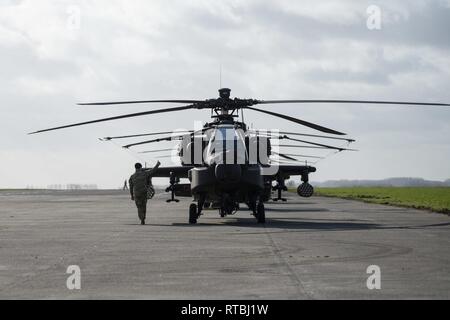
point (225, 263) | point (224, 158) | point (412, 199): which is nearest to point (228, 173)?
point (224, 158)

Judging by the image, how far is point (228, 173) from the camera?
22.5m

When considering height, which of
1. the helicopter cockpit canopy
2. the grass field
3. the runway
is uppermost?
the helicopter cockpit canopy

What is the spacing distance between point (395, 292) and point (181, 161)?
17.4 metres

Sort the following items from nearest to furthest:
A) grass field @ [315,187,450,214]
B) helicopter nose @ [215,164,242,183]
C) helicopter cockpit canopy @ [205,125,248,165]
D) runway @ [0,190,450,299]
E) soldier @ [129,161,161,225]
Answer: runway @ [0,190,450,299], helicopter nose @ [215,164,242,183], helicopter cockpit canopy @ [205,125,248,165], soldier @ [129,161,161,225], grass field @ [315,187,450,214]

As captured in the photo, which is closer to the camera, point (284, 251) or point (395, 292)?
point (395, 292)

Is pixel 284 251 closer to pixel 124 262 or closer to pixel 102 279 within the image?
pixel 124 262

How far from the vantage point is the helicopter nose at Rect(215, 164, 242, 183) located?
22.5 m

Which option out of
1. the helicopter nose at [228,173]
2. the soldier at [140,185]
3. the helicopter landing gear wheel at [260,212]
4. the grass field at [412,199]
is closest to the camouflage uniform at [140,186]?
A: the soldier at [140,185]

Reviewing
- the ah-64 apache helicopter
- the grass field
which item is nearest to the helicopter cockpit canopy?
the ah-64 apache helicopter

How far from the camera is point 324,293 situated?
9609 mm

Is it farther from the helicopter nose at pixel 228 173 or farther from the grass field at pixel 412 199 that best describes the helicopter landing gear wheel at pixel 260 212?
the grass field at pixel 412 199

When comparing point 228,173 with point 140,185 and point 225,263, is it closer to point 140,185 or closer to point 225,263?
point 140,185

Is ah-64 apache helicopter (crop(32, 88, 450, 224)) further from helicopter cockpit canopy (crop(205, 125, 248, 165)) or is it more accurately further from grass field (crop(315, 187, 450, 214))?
grass field (crop(315, 187, 450, 214))
